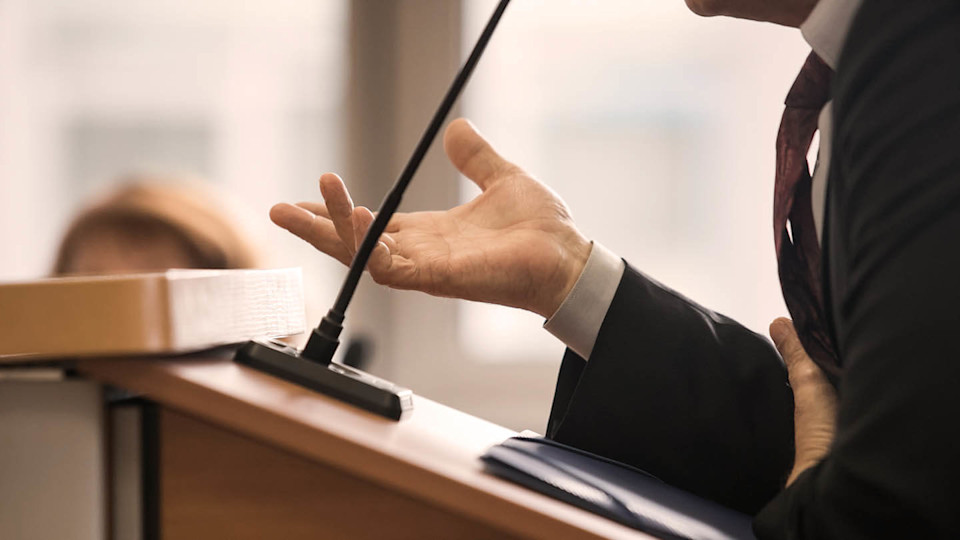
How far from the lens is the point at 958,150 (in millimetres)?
479

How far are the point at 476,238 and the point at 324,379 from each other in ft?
1.23

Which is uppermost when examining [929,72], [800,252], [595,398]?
[929,72]

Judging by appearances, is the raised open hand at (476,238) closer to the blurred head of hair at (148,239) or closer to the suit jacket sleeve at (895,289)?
the suit jacket sleeve at (895,289)

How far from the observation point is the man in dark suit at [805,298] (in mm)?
458

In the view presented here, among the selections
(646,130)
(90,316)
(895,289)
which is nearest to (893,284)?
(895,289)

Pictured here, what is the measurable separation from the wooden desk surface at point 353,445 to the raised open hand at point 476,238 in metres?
0.28

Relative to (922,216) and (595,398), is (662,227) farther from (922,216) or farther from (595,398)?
(922,216)

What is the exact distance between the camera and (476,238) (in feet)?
2.84

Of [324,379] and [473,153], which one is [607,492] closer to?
[324,379]

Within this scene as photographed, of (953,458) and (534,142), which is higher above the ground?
(534,142)

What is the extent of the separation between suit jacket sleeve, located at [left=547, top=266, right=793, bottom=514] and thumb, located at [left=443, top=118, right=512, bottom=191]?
0.24 meters

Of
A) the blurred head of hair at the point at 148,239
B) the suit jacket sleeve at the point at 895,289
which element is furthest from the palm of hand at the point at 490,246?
the blurred head of hair at the point at 148,239

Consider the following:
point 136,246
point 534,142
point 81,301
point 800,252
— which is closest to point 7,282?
point 81,301

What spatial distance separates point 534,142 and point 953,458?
7.00ft
